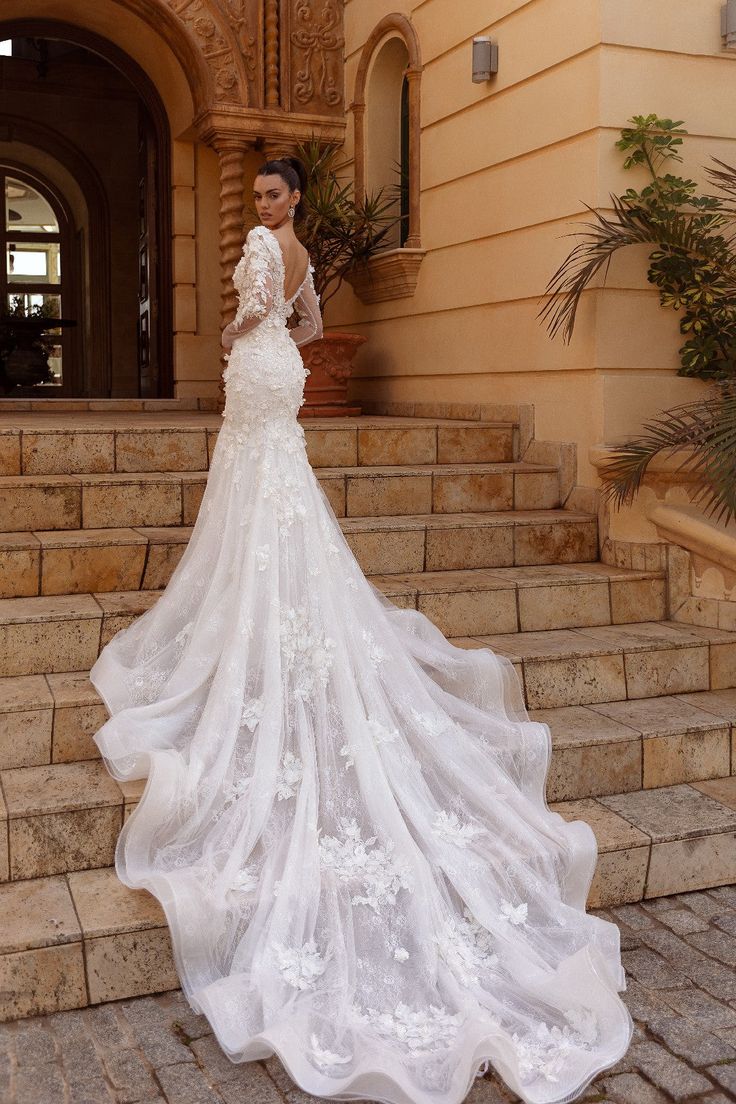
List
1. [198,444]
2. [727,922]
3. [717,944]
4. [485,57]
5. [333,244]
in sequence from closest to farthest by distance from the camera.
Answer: [717,944] < [727,922] < [198,444] < [485,57] < [333,244]

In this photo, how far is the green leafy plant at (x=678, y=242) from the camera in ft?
15.5

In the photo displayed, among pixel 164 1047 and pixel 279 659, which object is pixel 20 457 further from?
pixel 164 1047

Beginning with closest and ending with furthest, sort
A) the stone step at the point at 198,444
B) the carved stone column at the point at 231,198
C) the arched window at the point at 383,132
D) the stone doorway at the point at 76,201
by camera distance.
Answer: the stone step at the point at 198,444 → the arched window at the point at 383,132 → the carved stone column at the point at 231,198 → the stone doorway at the point at 76,201

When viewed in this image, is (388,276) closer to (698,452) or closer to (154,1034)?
(698,452)

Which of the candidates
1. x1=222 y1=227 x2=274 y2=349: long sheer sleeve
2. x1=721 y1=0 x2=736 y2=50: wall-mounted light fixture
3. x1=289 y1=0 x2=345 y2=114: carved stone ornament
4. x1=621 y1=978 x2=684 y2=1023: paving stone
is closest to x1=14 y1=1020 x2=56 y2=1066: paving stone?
x1=621 y1=978 x2=684 y2=1023: paving stone

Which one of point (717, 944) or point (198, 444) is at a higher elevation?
point (198, 444)

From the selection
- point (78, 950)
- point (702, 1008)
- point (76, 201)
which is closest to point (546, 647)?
point (702, 1008)

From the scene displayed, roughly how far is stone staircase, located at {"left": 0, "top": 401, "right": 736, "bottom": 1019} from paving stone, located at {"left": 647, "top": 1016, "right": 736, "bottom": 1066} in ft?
2.11

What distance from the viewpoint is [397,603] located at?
172 inches

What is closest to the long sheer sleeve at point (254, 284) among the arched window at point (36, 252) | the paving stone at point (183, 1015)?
the paving stone at point (183, 1015)

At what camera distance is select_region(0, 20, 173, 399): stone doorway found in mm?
11750

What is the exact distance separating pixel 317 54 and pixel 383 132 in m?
0.74

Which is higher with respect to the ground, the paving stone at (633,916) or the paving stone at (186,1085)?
the paving stone at (186,1085)

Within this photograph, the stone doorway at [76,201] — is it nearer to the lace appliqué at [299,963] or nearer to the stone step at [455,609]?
the stone step at [455,609]
